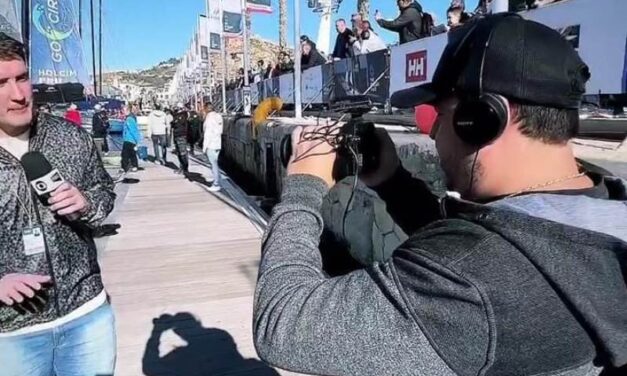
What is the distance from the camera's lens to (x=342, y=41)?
37.4ft

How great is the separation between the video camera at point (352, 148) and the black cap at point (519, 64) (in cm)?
32

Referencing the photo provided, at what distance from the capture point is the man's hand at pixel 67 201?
1.93 meters

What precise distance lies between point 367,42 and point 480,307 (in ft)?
30.6

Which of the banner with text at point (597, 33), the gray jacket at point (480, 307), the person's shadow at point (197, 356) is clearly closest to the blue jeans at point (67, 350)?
the gray jacket at point (480, 307)

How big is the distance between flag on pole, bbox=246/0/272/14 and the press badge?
56.2 feet

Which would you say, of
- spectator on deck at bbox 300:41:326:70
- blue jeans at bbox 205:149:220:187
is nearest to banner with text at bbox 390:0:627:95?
blue jeans at bbox 205:149:220:187

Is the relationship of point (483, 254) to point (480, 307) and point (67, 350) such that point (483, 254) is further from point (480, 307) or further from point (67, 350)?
point (67, 350)

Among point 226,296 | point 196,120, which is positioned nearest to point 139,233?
point 226,296

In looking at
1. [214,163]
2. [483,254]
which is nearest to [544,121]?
[483,254]

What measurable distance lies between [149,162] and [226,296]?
14.7 m

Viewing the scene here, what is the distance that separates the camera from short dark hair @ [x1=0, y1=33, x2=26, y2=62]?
1992 millimetres

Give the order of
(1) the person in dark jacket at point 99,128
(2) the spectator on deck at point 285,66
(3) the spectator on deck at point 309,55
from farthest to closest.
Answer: (1) the person in dark jacket at point 99,128
(2) the spectator on deck at point 285,66
(3) the spectator on deck at point 309,55

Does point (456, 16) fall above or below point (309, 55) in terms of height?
below

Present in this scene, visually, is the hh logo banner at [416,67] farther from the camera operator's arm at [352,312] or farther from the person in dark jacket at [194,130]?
the person in dark jacket at [194,130]
